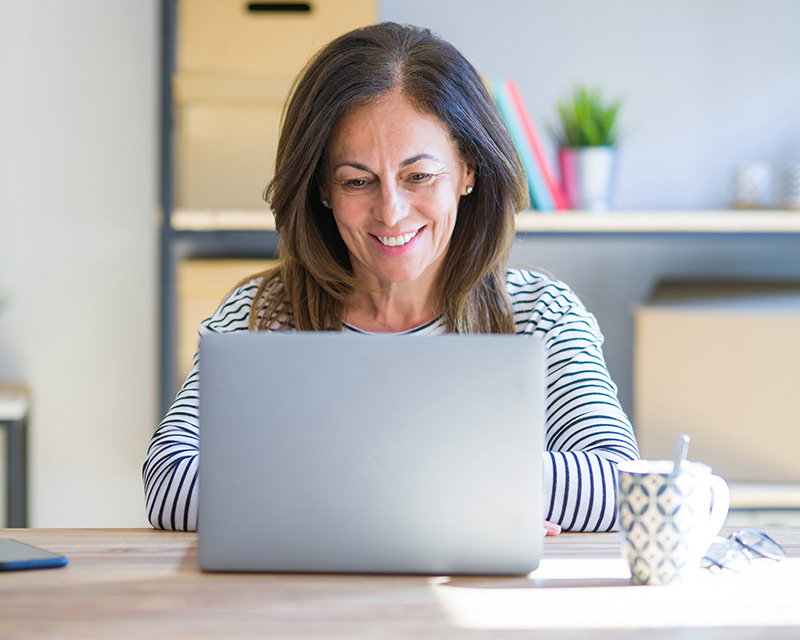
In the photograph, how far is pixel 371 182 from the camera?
134 centimetres

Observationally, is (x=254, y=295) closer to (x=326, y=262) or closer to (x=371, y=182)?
(x=326, y=262)

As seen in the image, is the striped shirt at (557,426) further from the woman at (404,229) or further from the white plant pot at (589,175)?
the white plant pot at (589,175)

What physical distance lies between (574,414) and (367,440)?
51 centimetres

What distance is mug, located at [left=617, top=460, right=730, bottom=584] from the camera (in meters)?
0.83

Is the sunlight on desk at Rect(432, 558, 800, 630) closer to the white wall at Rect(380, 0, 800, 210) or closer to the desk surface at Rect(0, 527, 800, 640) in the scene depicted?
the desk surface at Rect(0, 527, 800, 640)

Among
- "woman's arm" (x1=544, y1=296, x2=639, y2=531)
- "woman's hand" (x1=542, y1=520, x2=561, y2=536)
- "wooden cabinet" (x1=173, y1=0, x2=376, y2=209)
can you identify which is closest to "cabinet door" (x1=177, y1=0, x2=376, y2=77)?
"wooden cabinet" (x1=173, y1=0, x2=376, y2=209)

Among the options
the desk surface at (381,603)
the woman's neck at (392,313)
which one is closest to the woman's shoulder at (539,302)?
the woman's neck at (392,313)

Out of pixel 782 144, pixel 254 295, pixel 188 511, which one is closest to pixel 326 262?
pixel 254 295

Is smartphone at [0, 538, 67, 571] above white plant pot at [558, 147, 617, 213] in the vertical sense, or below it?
below

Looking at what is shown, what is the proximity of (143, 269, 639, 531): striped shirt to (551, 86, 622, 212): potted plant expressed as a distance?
74 centimetres

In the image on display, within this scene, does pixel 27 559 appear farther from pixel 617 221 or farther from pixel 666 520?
pixel 617 221

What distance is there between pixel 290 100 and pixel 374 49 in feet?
0.48

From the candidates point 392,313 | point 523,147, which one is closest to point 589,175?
point 523,147

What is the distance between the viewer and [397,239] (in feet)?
4.47
